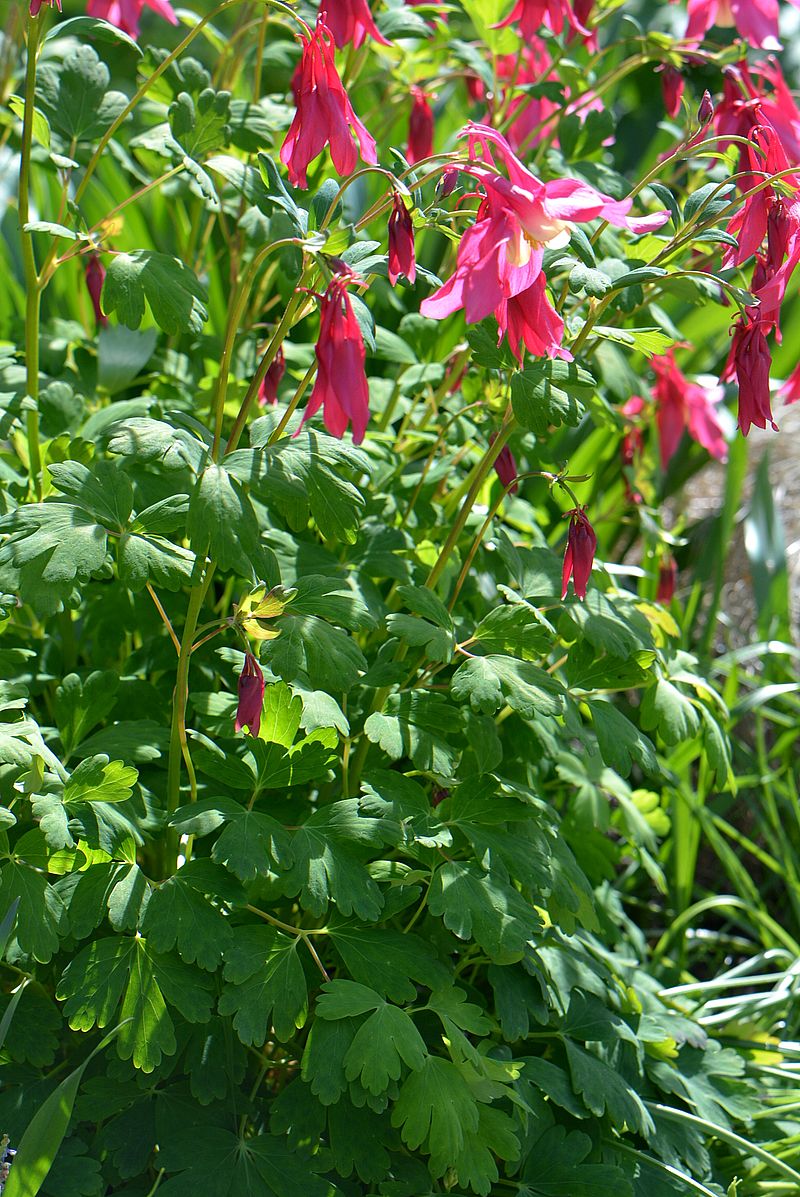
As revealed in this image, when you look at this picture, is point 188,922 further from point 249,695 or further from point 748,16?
point 748,16

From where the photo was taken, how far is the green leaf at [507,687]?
3.37ft

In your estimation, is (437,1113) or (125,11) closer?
(437,1113)

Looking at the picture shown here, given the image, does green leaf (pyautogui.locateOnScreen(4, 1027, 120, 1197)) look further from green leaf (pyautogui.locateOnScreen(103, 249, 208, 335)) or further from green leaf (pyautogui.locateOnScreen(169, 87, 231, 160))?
green leaf (pyautogui.locateOnScreen(169, 87, 231, 160))

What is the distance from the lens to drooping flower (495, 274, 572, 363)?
2.95ft

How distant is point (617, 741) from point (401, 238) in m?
0.57

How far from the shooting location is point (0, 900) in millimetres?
968

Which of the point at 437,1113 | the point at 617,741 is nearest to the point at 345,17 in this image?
the point at 617,741

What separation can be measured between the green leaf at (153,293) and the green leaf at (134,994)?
0.59m

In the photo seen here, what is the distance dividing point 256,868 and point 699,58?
119 cm

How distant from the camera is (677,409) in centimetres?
162

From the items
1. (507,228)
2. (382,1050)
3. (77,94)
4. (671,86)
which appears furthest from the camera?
(671,86)

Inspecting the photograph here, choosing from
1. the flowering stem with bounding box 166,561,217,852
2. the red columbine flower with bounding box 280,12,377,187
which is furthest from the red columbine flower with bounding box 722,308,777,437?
the flowering stem with bounding box 166,561,217,852

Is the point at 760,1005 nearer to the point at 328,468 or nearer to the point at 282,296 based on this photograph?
the point at 328,468

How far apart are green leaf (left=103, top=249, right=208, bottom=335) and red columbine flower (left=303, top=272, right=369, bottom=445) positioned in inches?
10.5
